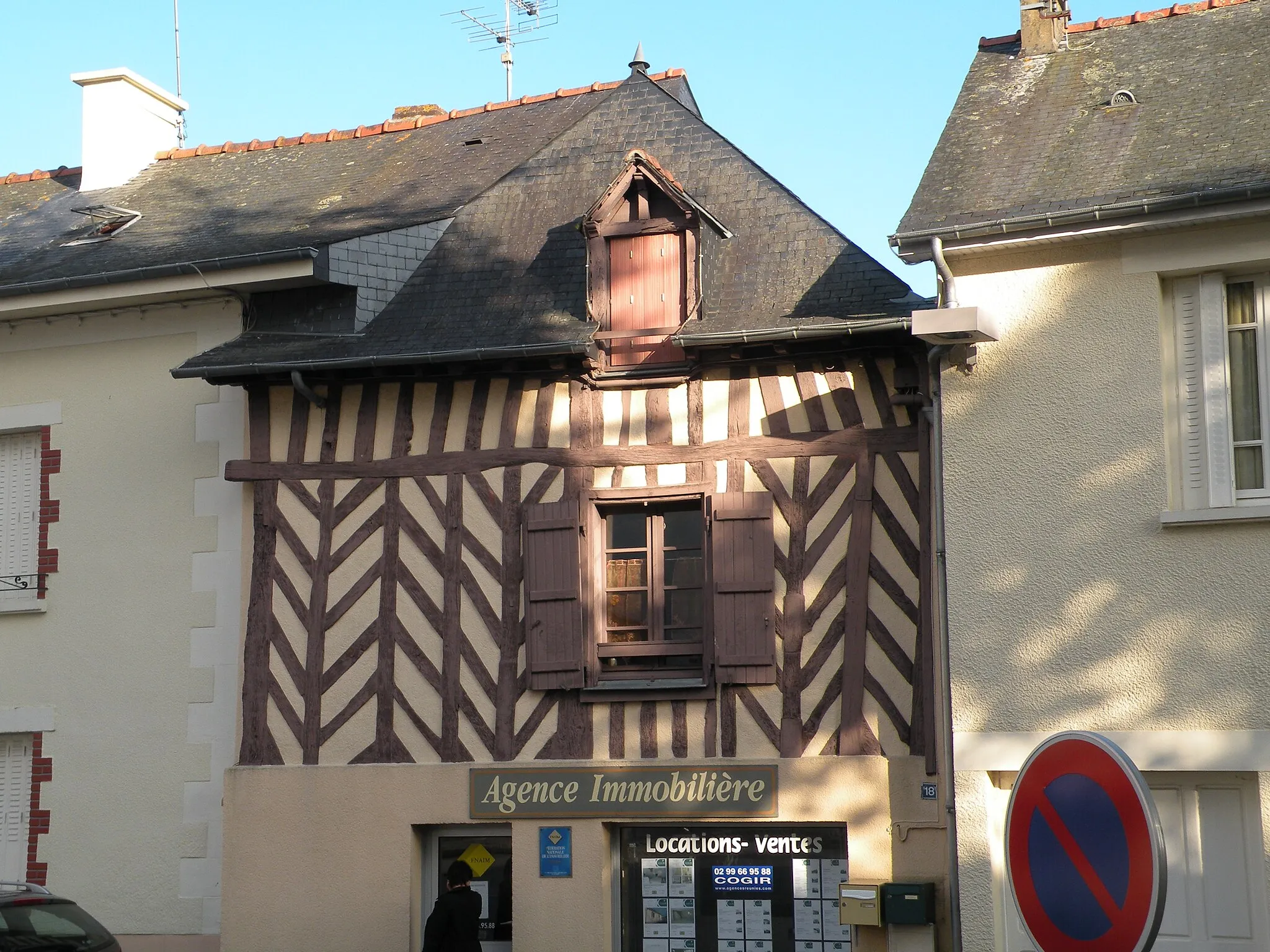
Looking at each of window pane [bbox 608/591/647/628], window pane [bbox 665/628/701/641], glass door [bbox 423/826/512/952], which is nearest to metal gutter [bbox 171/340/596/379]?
window pane [bbox 608/591/647/628]

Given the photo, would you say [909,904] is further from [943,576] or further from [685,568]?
[685,568]

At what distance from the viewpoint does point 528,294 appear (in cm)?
1198

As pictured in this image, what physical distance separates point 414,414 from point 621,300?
1.67 meters

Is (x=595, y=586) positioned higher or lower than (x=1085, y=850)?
higher

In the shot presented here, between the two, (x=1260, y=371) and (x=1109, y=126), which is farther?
(x=1109, y=126)

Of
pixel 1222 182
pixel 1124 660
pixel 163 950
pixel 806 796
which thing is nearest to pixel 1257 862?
pixel 1124 660

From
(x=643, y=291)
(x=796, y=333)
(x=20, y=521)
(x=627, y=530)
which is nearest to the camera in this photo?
(x=796, y=333)

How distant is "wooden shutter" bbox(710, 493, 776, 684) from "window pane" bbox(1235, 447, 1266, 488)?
9.76 ft

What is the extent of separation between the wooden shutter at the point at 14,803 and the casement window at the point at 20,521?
1052 mm

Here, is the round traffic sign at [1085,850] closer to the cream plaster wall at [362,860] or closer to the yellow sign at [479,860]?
the cream plaster wall at [362,860]

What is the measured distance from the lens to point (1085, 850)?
4367mm

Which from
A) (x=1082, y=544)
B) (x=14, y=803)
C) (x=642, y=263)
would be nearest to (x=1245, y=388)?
(x=1082, y=544)

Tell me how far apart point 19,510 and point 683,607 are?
542 cm

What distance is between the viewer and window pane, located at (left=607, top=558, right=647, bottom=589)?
11.3 m
